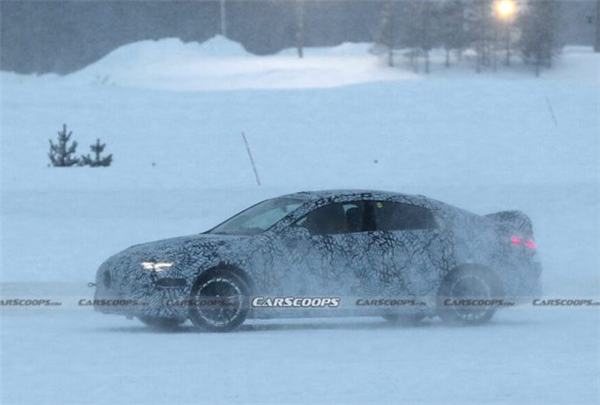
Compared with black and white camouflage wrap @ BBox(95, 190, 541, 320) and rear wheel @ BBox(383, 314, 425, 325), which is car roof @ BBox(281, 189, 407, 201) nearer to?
black and white camouflage wrap @ BBox(95, 190, 541, 320)

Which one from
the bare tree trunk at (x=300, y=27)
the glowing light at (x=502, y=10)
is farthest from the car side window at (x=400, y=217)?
the bare tree trunk at (x=300, y=27)

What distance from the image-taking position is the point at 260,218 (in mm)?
16094

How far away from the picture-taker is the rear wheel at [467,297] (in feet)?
50.6

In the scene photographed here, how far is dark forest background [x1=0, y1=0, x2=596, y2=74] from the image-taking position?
212ft

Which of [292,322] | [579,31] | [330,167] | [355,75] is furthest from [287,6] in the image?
[292,322]

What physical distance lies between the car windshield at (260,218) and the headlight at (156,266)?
1.01m

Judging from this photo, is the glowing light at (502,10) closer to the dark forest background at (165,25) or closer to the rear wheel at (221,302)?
the dark forest background at (165,25)

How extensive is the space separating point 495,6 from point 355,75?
7118mm

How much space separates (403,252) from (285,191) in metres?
11.6

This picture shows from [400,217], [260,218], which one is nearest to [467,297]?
[400,217]

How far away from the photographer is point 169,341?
13.9m

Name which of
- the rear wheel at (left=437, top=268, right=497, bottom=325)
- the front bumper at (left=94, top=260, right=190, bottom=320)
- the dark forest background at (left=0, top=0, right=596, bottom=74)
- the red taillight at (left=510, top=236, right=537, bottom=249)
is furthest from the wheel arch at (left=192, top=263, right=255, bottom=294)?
the dark forest background at (left=0, top=0, right=596, bottom=74)

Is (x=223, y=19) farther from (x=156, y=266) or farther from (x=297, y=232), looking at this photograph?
(x=156, y=266)

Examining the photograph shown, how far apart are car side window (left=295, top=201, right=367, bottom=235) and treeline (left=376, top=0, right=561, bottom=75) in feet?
168
